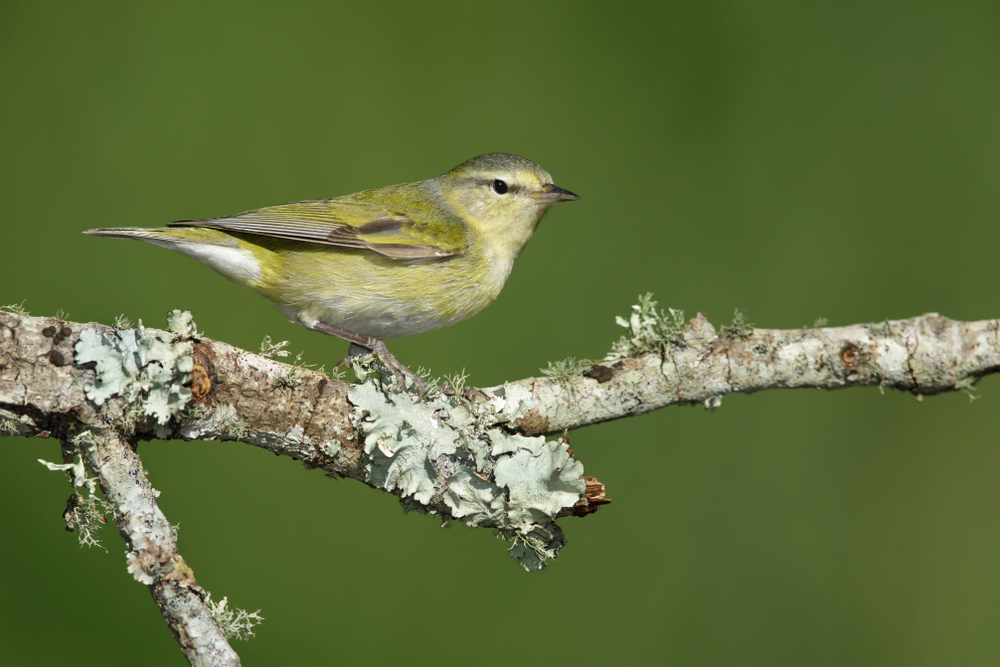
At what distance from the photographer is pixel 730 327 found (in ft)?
7.13

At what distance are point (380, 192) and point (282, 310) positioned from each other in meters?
0.75

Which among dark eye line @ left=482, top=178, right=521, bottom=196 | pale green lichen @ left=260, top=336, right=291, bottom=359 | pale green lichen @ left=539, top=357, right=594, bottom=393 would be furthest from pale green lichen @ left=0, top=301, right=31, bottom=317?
dark eye line @ left=482, top=178, right=521, bottom=196

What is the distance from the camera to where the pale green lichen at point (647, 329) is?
7.08 feet

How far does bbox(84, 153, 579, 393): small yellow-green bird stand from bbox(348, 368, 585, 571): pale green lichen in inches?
23.5

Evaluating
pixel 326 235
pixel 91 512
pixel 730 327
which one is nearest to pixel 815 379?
pixel 730 327

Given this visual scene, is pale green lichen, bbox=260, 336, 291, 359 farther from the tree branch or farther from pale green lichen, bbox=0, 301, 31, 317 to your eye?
pale green lichen, bbox=0, 301, 31, 317

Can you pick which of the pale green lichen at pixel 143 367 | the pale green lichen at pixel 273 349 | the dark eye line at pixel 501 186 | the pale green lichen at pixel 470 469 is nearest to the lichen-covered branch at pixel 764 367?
the pale green lichen at pixel 470 469

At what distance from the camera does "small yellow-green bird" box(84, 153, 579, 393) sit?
8.21 ft

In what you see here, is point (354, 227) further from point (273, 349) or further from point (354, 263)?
point (273, 349)

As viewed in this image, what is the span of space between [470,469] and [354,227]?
1248mm

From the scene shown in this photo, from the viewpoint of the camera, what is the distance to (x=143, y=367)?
151cm

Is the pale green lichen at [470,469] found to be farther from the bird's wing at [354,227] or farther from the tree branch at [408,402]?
the bird's wing at [354,227]

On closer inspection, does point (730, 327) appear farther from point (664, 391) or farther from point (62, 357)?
point (62, 357)

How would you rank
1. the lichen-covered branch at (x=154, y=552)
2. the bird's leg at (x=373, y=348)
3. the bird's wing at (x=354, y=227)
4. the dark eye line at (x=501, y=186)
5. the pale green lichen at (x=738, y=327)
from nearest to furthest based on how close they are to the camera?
1. the lichen-covered branch at (x=154, y=552)
2. the bird's leg at (x=373, y=348)
3. the pale green lichen at (x=738, y=327)
4. the bird's wing at (x=354, y=227)
5. the dark eye line at (x=501, y=186)
